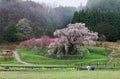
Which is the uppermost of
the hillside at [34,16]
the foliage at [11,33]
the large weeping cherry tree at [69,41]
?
the hillside at [34,16]

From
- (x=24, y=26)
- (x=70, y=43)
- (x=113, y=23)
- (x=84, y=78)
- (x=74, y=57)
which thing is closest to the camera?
(x=84, y=78)

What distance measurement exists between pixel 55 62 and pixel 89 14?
47.3m

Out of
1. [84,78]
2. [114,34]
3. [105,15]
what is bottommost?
[84,78]

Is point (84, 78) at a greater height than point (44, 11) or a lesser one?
lesser

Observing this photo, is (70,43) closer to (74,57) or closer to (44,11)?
(74,57)

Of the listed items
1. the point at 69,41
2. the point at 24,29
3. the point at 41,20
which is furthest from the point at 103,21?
the point at 69,41

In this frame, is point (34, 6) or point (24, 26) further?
point (34, 6)

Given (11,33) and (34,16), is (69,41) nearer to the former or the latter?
(11,33)

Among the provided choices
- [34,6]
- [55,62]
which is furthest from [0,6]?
[55,62]

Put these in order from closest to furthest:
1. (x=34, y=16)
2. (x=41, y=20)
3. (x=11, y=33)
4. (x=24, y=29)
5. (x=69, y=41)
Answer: (x=69, y=41), (x=11, y=33), (x=24, y=29), (x=41, y=20), (x=34, y=16)

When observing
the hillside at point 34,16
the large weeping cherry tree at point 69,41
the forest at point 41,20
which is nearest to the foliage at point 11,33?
the forest at point 41,20

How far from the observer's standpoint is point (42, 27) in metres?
93.0

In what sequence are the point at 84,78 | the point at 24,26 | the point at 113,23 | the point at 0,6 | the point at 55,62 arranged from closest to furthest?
the point at 84,78, the point at 55,62, the point at 24,26, the point at 113,23, the point at 0,6

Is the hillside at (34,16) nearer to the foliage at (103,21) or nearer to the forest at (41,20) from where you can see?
the forest at (41,20)
